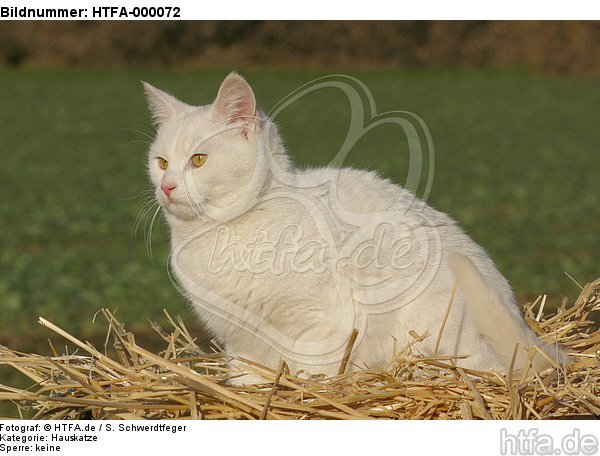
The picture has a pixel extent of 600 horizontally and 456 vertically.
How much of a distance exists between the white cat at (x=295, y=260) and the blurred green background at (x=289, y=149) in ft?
2.25

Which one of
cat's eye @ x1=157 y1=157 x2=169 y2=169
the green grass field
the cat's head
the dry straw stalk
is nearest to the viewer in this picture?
the dry straw stalk

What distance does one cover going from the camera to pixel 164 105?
13.8 feet

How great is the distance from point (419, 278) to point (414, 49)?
3440cm

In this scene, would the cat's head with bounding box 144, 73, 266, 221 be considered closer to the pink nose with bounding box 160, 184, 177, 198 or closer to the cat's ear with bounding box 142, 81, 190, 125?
the pink nose with bounding box 160, 184, 177, 198

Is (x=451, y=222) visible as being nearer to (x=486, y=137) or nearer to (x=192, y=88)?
(x=486, y=137)

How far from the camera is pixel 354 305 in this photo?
151 inches

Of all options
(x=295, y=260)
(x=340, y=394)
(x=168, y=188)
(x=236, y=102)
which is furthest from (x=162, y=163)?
(x=340, y=394)

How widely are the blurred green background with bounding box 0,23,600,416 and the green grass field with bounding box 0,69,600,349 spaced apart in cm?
4

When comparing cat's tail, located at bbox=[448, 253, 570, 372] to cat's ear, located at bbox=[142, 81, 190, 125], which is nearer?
cat's tail, located at bbox=[448, 253, 570, 372]

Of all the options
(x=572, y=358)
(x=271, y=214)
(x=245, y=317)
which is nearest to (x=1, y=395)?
(x=245, y=317)

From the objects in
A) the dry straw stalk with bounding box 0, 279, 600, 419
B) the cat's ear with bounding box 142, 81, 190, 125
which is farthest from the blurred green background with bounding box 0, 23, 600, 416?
the dry straw stalk with bounding box 0, 279, 600, 419

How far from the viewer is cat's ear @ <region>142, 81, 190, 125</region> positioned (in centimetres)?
420

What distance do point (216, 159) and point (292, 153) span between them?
4.73 meters

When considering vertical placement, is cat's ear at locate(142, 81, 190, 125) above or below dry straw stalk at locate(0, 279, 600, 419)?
above
